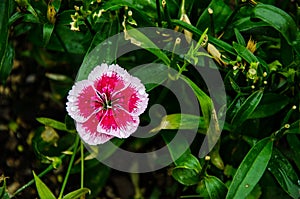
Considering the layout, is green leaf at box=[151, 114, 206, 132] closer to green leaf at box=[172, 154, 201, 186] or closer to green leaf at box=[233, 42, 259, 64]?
green leaf at box=[172, 154, 201, 186]

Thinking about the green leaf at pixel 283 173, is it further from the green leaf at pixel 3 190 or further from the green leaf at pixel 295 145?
the green leaf at pixel 3 190

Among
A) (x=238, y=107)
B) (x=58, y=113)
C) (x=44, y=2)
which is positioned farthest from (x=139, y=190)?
(x=44, y=2)

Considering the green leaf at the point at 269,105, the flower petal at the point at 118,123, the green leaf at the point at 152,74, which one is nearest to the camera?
the flower petal at the point at 118,123

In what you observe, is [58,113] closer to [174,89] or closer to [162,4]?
[174,89]

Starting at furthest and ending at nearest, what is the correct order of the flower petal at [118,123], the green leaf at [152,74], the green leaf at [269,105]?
1. the green leaf at [269,105]
2. the green leaf at [152,74]
3. the flower petal at [118,123]

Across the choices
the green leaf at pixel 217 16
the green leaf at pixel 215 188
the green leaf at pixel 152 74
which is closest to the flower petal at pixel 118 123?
the green leaf at pixel 152 74

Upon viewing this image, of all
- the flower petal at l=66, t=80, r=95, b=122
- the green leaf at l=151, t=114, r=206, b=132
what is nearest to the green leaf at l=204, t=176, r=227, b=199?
the green leaf at l=151, t=114, r=206, b=132

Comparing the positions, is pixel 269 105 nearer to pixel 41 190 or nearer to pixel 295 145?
pixel 295 145
